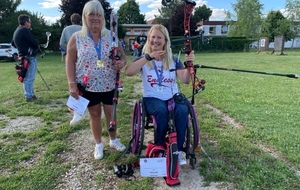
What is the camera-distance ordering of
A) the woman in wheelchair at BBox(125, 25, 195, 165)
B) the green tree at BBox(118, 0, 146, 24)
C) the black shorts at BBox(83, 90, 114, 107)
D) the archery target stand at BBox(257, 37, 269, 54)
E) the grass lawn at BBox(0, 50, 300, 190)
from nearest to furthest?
the grass lawn at BBox(0, 50, 300, 190)
the woman in wheelchair at BBox(125, 25, 195, 165)
the black shorts at BBox(83, 90, 114, 107)
the archery target stand at BBox(257, 37, 269, 54)
the green tree at BBox(118, 0, 146, 24)

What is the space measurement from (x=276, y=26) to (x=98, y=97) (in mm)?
43799

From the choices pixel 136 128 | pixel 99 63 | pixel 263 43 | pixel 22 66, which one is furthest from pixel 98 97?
pixel 263 43

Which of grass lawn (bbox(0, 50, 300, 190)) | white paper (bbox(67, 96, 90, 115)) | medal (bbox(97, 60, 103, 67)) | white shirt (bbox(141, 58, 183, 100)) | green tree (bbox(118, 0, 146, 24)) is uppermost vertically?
green tree (bbox(118, 0, 146, 24))

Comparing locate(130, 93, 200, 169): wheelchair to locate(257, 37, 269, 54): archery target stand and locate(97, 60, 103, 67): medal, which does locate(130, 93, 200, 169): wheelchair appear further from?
locate(257, 37, 269, 54): archery target stand

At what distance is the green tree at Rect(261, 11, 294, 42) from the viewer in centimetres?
3581

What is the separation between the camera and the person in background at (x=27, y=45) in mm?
5393

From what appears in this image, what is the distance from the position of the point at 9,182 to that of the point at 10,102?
3565mm

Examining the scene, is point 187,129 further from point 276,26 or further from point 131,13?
point 131,13

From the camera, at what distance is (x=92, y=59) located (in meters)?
2.67

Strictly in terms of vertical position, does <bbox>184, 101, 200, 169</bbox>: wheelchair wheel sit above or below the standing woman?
below

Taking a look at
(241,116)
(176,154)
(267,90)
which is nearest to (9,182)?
(176,154)

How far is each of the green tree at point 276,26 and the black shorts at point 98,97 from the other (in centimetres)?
3692

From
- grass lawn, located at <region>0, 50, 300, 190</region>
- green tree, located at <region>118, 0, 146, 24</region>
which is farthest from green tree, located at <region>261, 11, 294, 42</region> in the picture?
grass lawn, located at <region>0, 50, 300, 190</region>

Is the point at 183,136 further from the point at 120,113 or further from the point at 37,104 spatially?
the point at 37,104
